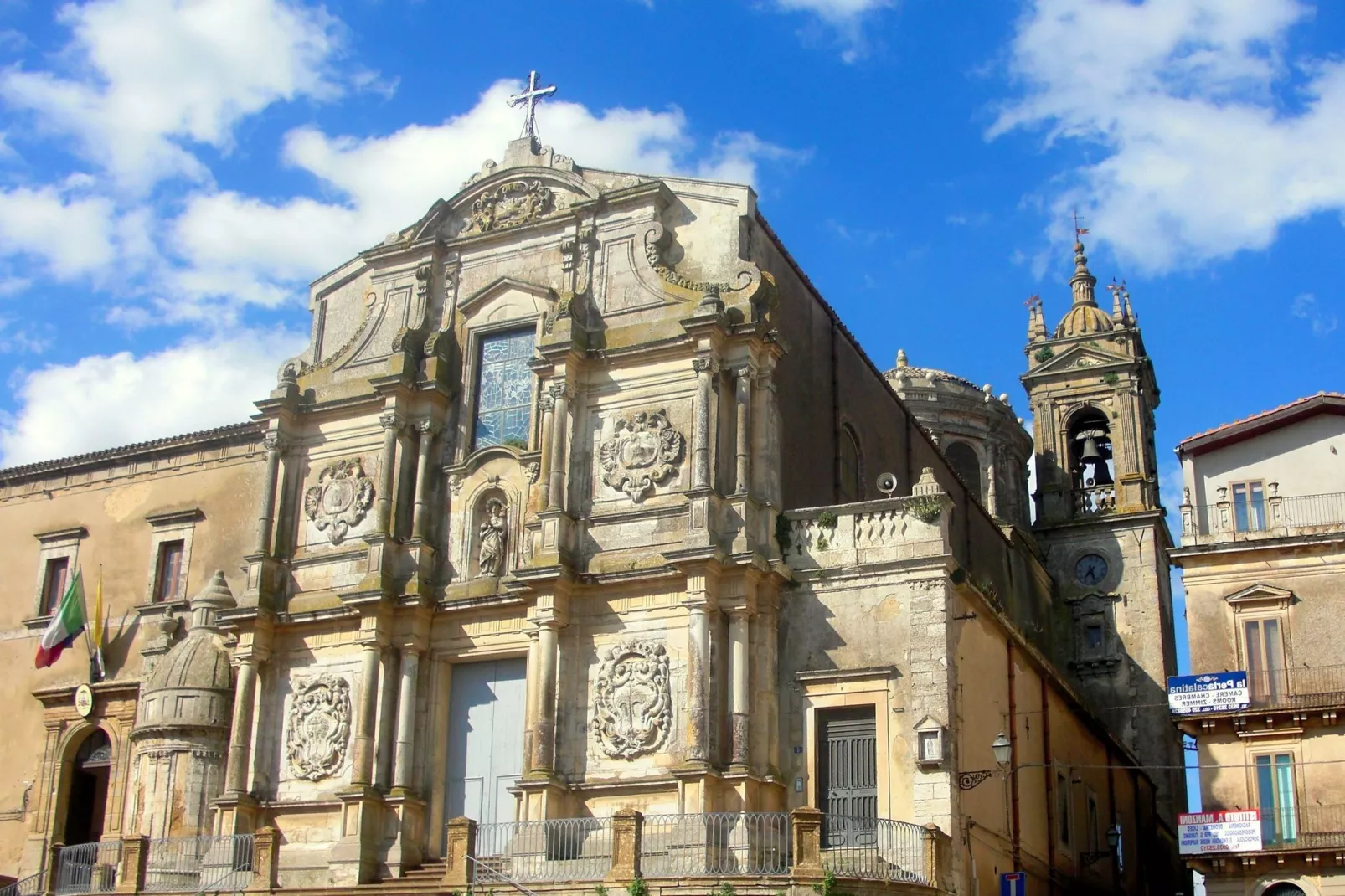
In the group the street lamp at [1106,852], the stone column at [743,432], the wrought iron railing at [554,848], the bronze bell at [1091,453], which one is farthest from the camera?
the bronze bell at [1091,453]

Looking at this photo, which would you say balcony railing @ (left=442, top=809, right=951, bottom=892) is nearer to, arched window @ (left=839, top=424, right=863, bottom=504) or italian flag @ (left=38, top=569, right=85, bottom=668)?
arched window @ (left=839, top=424, right=863, bottom=504)

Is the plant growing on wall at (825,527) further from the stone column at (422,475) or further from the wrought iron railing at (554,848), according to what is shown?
the stone column at (422,475)

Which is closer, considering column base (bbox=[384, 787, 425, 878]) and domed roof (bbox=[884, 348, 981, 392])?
column base (bbox=[384, 787, 425, 878])

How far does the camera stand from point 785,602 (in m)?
23.4

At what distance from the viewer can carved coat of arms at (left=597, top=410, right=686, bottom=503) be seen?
80.4ft

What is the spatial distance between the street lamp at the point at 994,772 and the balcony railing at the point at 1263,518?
879 centimetres

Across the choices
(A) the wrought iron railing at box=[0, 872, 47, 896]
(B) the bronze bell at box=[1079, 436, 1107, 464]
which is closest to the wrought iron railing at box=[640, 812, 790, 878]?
(A) the wrought iron railing at box=[0, 872, 47, 896]

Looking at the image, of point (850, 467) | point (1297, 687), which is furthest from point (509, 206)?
point (1297, 687)

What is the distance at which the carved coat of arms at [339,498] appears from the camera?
26922mm

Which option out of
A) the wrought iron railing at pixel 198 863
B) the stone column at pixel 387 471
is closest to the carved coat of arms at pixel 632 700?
the stone column at pixel 387 471

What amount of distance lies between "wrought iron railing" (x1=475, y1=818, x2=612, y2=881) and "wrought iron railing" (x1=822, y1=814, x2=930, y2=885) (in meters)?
3.22

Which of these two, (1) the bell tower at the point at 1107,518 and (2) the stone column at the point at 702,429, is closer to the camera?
(2) the stone column at the point at 702,429

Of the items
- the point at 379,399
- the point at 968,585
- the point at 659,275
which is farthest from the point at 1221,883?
the point at 379,399

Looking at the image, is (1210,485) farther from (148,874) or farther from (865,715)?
(148,874)
